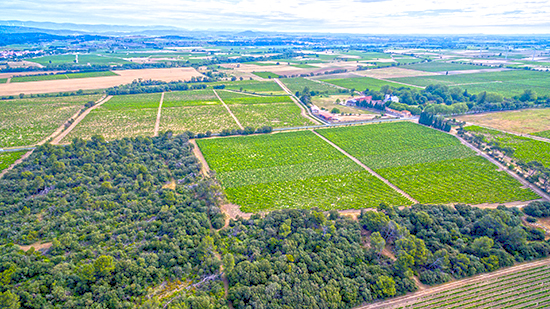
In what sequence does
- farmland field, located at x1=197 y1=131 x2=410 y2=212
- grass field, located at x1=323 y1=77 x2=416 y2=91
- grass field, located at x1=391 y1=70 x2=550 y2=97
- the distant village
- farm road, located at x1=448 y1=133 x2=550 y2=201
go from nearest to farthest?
farmland field, located at x1=197 y1=131 x2=410 y2=212 < farm road, located at x1=448 y1=133 x2=550 y2=201 < the distant village < grass field, located at x1=391 y1=70 x2=550 y2=97 < grass field, located at x1=323 y1=77 x2=416 y2=91

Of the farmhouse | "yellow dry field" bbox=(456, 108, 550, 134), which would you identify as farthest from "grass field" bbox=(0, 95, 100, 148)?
"yellow dry field" bbox=(456, 108, 550, 134)

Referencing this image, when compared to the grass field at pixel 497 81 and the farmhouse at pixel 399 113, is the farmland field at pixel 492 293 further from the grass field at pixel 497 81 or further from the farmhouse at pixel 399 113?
the grass field at pixel 497 81

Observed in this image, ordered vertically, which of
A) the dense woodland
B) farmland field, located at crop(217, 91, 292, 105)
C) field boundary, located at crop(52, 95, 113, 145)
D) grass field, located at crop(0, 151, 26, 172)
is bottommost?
the dense woodland

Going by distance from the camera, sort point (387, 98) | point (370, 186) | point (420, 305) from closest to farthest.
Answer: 1. point (420, 305)
2. point (370, 186)
3. point (387, 98)

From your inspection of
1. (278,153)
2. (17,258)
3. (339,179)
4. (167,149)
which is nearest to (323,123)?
(278,153)

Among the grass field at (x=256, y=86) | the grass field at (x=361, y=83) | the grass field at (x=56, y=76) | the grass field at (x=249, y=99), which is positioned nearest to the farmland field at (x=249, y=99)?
the grass field at (x=249, y=99)

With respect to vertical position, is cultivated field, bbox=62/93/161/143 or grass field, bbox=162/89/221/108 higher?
grass field, bbox=162/89/221/108

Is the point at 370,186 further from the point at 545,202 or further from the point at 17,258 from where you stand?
the point at 17,258

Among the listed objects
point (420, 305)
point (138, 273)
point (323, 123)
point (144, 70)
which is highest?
point (144, 70)

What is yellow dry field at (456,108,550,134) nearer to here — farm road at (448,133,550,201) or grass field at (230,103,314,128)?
farm road at (448,133,550,201)
